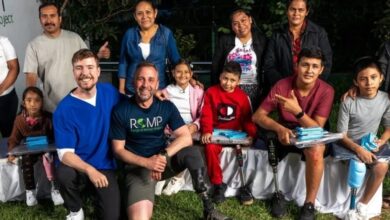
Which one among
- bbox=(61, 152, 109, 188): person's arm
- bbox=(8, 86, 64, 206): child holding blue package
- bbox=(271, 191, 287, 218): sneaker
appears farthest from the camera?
bbox=(8, 86, 64, 206): child holding blue package

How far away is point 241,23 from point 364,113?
136 centimetres

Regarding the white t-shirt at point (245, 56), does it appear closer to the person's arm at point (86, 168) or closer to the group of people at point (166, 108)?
the group of people at point (166, 108)

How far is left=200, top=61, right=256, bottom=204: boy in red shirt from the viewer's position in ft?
13.7

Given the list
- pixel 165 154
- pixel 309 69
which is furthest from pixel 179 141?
pixel 309 69

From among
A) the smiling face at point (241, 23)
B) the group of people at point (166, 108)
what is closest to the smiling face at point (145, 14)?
the group of people at point (166, 108)

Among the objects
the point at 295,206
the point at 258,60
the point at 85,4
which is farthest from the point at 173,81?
the point at 85,4

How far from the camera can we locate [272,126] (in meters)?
3.86

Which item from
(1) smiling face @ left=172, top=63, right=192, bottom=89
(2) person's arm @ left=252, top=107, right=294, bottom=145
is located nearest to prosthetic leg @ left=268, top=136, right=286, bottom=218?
(2) person's arm @ left=252, top=107, right=294, bottom=145

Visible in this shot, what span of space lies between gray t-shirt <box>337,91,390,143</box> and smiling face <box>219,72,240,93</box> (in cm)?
95

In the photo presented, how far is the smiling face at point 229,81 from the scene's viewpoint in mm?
4297

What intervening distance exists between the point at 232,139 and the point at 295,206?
0.76 meters

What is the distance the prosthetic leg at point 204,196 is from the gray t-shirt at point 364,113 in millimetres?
1157

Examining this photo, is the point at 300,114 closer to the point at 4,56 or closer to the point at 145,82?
the point at 145,82

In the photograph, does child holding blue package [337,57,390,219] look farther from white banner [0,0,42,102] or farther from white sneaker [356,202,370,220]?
A: white banner [0,0,42,102]
